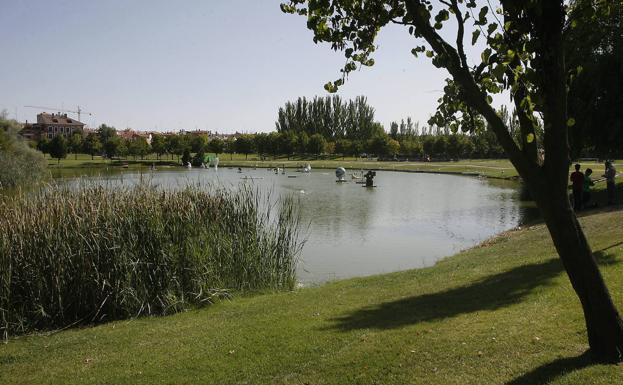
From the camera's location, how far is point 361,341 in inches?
281

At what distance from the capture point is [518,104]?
5055mm

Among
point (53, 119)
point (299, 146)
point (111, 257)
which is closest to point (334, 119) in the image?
point (299, 146)

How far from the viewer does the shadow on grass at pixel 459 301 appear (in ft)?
26.3

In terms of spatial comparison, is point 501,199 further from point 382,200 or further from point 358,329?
point 358,329

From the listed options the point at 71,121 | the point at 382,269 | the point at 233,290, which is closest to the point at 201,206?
the point at 233,290

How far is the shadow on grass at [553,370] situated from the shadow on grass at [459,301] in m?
2.41

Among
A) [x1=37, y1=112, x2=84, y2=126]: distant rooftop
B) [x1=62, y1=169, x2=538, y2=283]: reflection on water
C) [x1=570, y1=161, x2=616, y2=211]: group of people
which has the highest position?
[x1=37, y1=112, x2=84, y2=126]: distant rooftop

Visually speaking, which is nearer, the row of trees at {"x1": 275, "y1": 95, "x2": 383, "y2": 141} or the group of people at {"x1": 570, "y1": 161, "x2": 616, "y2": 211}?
the group of people at {"x1": 570, "y1": 161, "x2": 616, "y2": 211}

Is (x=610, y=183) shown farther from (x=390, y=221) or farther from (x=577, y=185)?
(x=390, y=221)

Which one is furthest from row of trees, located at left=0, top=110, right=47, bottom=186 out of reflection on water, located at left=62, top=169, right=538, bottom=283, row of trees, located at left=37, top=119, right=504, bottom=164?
row of trees, located at left=37, top=119, right=504, bottom=164

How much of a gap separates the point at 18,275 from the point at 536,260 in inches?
414

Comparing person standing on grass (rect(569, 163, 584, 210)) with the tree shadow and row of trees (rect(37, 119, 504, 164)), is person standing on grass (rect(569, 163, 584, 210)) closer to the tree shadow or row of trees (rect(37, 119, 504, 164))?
the tree shadow

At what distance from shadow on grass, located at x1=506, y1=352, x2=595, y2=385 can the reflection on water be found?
976cm

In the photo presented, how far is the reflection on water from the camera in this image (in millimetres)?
17078
